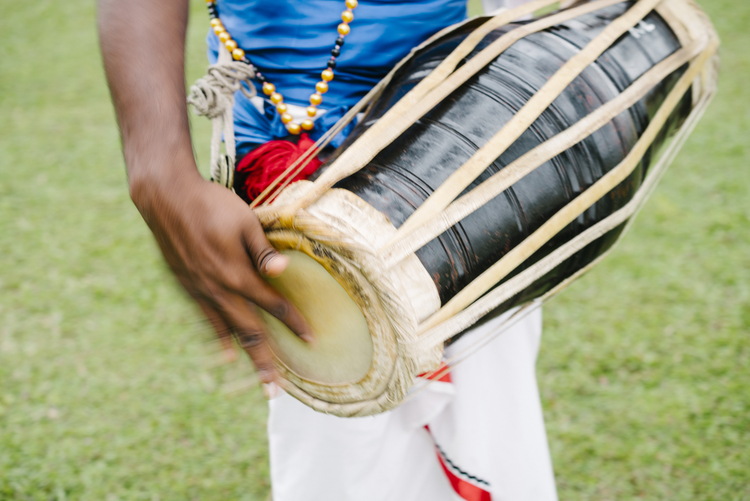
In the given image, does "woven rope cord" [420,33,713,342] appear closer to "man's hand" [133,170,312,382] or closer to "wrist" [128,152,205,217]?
"man's hand" [133,170,312,382]

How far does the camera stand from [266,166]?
109 centimetres

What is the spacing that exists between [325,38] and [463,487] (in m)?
0.86

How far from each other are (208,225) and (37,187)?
3217mm

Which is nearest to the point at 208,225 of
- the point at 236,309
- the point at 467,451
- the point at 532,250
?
the point at 236,309

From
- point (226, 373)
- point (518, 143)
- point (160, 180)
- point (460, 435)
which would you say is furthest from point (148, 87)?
point (460, 435)

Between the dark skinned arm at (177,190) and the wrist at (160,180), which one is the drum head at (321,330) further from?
the wrist at (160,180)

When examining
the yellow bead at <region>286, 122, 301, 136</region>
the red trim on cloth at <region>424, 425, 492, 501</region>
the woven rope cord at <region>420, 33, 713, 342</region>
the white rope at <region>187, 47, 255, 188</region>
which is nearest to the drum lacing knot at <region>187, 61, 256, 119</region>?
the white rope at <region>187, 47, 255, 188</region>

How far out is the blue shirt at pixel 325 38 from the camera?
1113 mm

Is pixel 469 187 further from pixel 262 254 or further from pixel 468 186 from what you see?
pixel 262 254

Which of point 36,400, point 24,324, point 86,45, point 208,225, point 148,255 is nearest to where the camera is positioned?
point 208,225

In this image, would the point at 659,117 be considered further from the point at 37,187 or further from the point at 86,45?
the point at 86,45

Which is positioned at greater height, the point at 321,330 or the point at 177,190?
the point at 177,190

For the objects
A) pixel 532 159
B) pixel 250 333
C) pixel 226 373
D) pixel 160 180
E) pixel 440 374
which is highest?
pixel 532 159

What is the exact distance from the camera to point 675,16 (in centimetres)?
121
